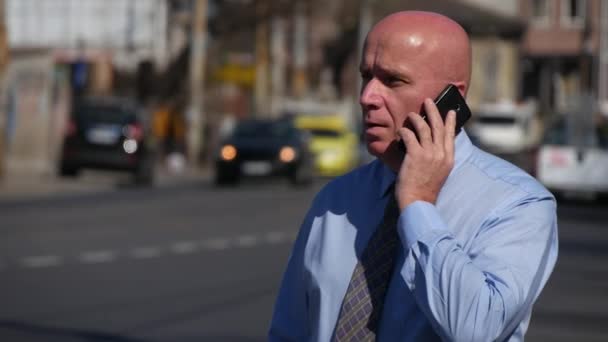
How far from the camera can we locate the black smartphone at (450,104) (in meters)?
3.20

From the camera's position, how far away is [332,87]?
254 feet

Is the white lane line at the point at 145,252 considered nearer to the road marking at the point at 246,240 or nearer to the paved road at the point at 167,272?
the paved road at the point at 167,272

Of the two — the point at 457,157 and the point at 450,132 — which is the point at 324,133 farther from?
the point at 450,132

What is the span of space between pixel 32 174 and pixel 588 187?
14.4 metres

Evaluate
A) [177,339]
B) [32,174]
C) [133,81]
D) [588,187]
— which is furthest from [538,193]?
[133,81]

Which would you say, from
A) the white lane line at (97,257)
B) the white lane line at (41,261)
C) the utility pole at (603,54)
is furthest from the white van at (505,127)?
the white lane line at (41,261)

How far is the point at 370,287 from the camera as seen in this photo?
3.24m

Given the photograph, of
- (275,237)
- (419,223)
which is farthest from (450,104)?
(275,237)

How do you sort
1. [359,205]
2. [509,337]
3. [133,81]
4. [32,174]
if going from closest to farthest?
[509,337]
[359,205]
[32,174]
[133,81]

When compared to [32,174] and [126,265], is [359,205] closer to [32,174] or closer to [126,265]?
[126,265]

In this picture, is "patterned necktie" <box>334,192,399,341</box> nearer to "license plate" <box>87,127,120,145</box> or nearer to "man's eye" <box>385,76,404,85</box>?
"man's eye" <box>385,76,404,85</box>

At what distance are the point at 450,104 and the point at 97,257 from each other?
42.6 ft

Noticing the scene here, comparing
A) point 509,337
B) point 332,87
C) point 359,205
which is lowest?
point 332,87

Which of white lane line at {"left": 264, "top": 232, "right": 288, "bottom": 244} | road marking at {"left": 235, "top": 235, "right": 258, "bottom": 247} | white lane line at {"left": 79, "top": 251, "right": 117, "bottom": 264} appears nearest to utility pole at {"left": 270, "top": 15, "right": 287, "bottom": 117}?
white lane line at {"left": 264, "top": 232, "right": 288, "bottom": 244}
